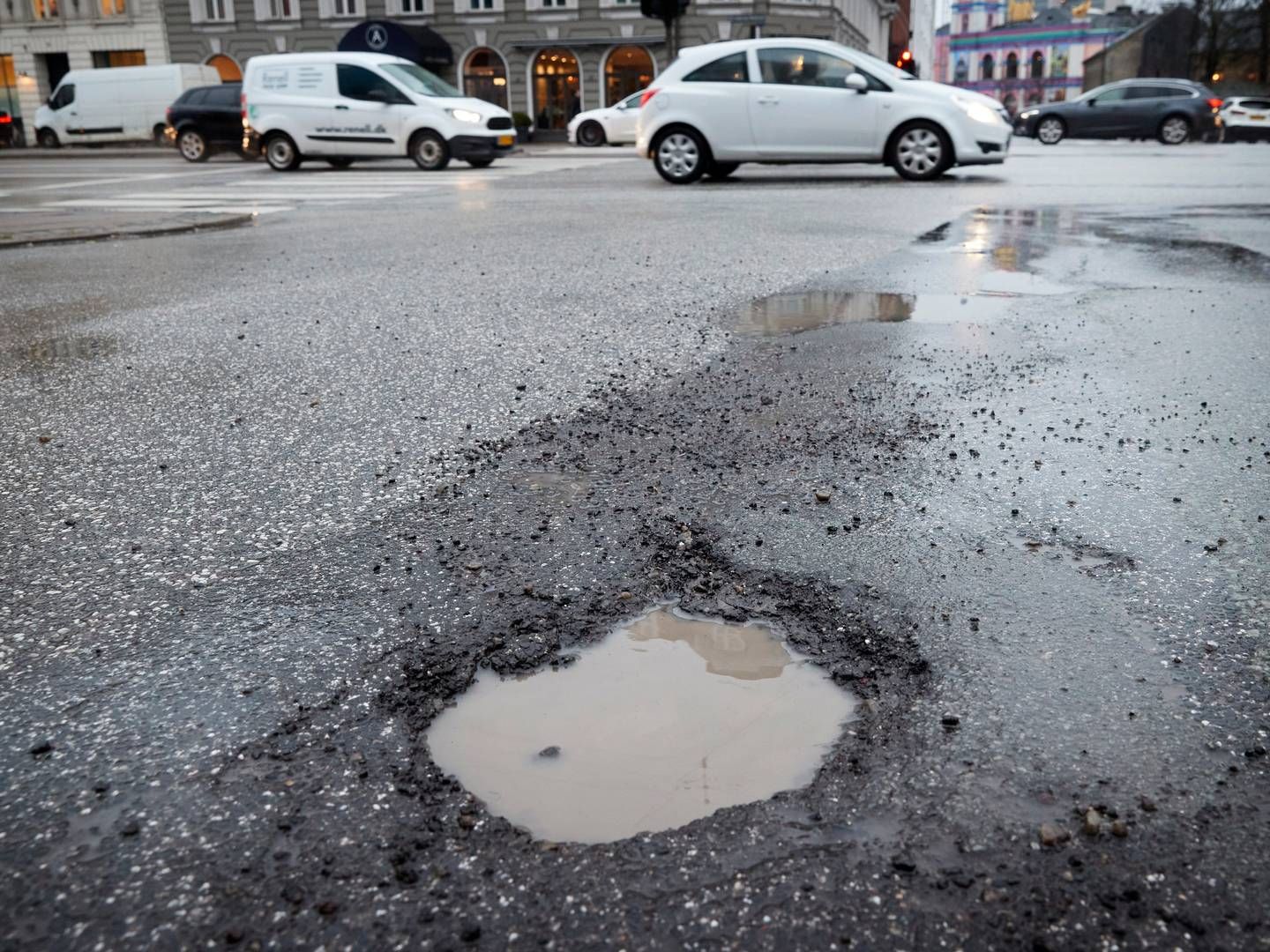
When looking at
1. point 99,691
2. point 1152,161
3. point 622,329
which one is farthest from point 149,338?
point 1152,161

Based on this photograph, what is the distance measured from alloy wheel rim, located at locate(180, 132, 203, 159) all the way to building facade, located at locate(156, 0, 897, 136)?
18.0 meters

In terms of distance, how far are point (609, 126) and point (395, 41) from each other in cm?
1402

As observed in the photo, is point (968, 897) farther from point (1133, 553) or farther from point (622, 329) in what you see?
point (622, 329)

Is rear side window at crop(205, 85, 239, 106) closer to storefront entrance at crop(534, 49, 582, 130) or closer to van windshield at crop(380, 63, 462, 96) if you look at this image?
van windshield at crop(380, 63, 462, 96)

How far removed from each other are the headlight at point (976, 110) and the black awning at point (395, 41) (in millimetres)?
30648

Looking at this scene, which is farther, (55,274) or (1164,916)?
(55,274)

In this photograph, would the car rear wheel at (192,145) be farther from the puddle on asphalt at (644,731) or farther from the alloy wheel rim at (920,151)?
the puddle on asphalt at (644,731)

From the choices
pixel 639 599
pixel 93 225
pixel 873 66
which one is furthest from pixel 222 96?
pixel 639 599

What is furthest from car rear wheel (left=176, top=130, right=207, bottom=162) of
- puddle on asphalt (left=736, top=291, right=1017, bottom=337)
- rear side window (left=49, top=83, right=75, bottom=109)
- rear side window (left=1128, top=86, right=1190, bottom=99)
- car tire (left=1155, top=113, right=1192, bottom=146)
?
puddle on asphalt (left=736, top=291, right=1017, bottom=337)

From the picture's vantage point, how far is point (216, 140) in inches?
1013

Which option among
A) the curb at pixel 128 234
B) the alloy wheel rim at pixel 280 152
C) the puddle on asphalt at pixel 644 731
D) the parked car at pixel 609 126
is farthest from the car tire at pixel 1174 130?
the puddle on asphalt at pixel 644 731

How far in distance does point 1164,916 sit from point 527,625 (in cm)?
118

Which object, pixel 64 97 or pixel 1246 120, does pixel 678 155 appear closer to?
pixel 1246 120

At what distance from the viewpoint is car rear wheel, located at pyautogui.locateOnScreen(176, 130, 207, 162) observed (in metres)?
25.8
